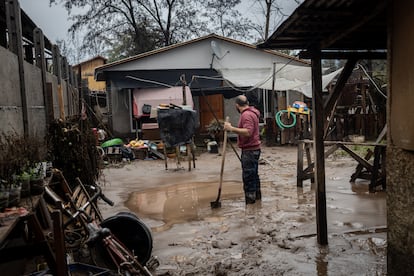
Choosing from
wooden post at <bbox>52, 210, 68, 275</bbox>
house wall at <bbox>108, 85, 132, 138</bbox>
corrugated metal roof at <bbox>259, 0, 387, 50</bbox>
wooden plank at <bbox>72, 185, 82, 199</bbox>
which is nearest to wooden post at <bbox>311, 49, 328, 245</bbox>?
corrugated metal roof at <bbox>259, 0, 387, 50</bbox>

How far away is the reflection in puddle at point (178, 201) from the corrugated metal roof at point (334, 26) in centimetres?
313

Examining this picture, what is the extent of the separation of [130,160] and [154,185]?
4453 mm

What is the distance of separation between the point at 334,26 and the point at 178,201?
15.2ft

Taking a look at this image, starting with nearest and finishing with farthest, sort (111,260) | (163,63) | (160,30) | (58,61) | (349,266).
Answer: (111,260) < (349,266) < (58,61) < (163,63) < (160,30)

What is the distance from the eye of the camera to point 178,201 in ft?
26.0

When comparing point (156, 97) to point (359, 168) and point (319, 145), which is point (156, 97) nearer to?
point (359, 168)

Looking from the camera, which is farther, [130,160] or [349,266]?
[130,160]

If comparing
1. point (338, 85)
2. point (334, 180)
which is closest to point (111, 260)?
point (338, 85)

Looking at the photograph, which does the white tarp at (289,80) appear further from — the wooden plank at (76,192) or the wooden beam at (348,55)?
the wooden plank at (76,192)

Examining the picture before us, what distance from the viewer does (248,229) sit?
587cm

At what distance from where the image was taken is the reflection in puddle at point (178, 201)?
679 centimetres

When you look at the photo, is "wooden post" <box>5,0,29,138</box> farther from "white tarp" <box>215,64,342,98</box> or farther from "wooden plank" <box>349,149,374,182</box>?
"white tarp" <box>215,64,342,98</box>

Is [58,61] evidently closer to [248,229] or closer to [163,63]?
[248,229]

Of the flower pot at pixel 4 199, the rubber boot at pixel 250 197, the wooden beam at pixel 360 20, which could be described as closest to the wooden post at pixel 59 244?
the flower pot at pixel 4 199
